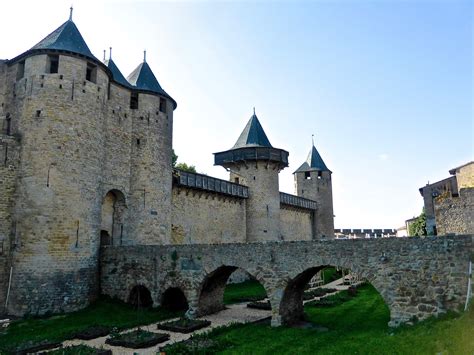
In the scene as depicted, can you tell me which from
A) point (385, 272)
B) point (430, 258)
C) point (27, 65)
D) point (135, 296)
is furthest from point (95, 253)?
point (430, 258)

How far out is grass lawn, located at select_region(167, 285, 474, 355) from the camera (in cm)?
898

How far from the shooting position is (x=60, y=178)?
16.1 meters

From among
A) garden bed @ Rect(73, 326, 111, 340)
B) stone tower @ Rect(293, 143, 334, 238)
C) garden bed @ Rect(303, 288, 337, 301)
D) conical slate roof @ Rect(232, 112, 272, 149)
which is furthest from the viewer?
stone tower @ Rect(293, 143, 334, 238)

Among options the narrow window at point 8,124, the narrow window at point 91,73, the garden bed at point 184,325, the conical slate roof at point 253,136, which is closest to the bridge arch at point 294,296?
the garden bed at point 184,325

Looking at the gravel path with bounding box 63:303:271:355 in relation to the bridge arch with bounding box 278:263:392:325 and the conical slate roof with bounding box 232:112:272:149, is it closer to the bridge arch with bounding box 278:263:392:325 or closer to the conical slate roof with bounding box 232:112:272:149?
the bridge arch with bounding box 278:263:392:325

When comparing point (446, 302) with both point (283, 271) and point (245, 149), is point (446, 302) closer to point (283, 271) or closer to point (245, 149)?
point (283, 271)

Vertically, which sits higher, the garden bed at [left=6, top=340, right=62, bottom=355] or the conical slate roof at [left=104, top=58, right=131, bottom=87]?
the conical slate roof at [left=104, top=58, right=131, bottom=87]

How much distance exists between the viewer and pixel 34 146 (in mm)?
16125

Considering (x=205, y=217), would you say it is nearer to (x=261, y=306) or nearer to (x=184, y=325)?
(x=261, y=306)

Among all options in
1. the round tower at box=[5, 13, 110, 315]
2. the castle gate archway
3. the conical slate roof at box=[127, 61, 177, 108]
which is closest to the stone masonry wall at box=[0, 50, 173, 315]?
the round tower at box=[5, 13, 110, 315]

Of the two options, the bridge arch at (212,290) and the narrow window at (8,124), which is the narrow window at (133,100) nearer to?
the narrow window at (8,124)

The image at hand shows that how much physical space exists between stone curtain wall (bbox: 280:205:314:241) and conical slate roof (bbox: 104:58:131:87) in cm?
1707

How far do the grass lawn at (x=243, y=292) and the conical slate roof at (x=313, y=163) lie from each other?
15687mm

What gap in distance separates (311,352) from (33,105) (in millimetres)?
14539
